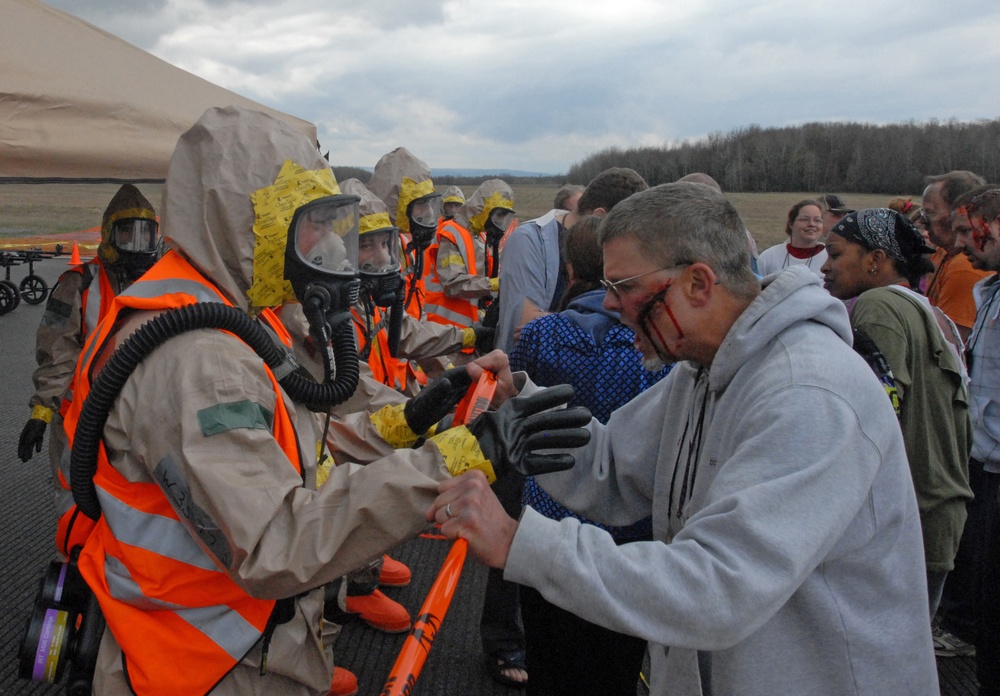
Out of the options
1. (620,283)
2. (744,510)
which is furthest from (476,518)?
(620,283)

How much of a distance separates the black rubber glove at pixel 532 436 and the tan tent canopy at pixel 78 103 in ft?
6.65

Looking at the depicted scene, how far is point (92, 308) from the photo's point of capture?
4.23 metres

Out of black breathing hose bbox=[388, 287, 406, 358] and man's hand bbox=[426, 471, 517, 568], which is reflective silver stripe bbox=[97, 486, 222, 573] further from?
black breathing hose bbox=[388, 287, 406, 358]

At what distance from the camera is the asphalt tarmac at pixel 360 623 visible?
3.82 m

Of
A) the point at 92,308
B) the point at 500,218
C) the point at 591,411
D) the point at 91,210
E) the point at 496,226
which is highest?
the point at 91,210

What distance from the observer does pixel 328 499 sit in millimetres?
1861

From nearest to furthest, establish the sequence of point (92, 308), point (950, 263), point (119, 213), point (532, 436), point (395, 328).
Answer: point (532, 436) → point (92, 308) → point (119, 213) → point (950, 263) → point (395, 328)

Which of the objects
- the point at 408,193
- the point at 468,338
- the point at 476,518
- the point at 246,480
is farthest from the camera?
the point at 408,193

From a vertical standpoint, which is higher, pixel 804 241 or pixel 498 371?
pixel 804 241

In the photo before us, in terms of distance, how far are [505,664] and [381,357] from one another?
Answer: 1.86 meters

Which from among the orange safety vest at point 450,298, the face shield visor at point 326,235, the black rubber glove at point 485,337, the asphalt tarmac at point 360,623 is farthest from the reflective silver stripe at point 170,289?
the orange safety vest at point 450,298

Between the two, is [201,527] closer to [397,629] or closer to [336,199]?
[336,199]

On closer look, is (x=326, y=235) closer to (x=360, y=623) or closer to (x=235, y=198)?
(x=235, y=198)

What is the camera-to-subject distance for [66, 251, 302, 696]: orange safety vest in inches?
77.4
